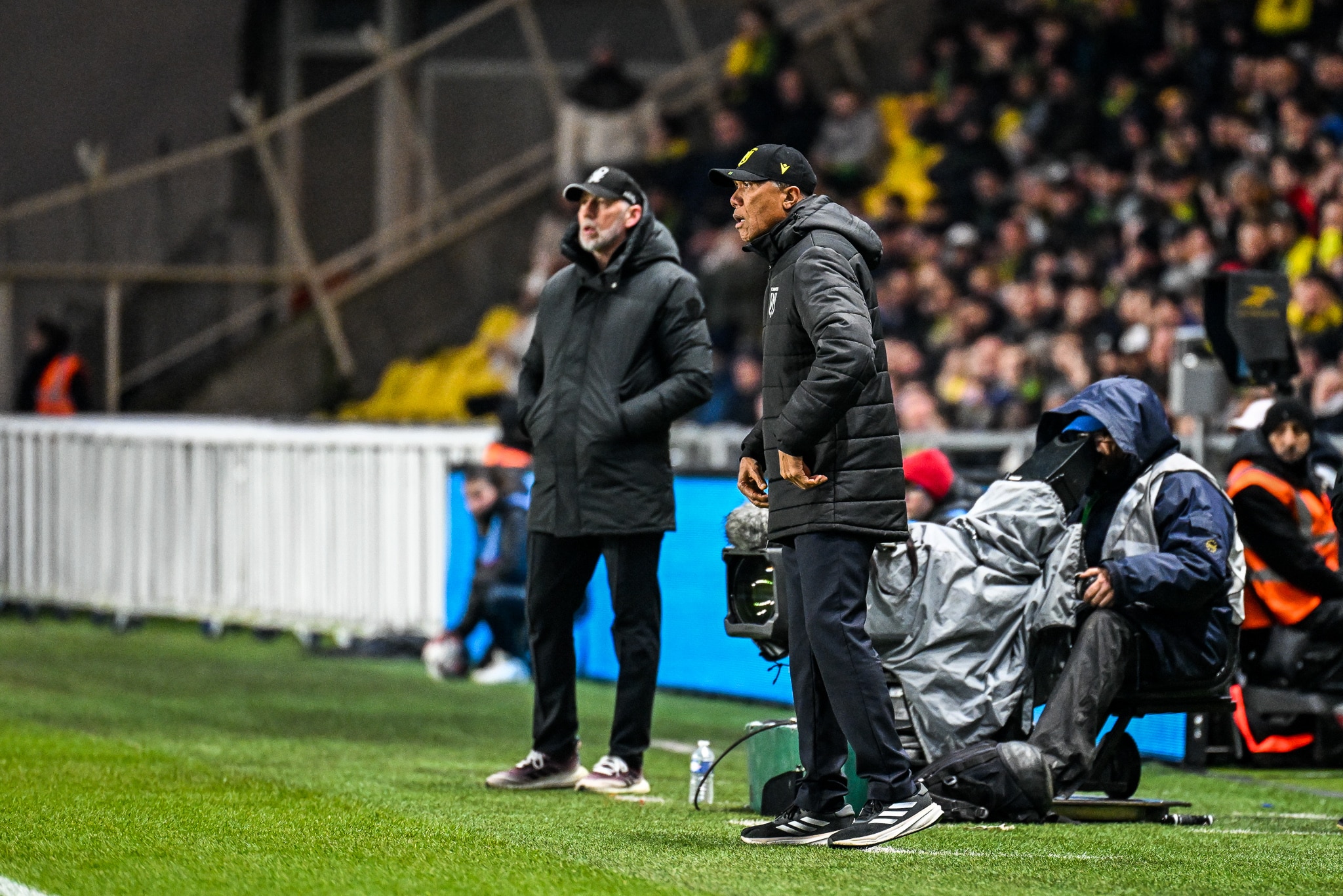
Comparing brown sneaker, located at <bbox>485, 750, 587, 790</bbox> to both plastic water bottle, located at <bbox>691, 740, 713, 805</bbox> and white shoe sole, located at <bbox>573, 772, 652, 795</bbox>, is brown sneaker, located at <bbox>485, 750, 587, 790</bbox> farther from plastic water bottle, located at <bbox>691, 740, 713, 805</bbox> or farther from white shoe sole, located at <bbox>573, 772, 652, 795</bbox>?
plastic water bottle, located at <bbox>691, 740, 713, 805</bbox>

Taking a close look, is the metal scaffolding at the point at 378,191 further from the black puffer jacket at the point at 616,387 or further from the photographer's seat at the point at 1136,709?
the photographer's seat at the point at 1136,709

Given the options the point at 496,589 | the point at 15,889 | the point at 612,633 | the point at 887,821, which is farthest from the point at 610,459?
the point at 496,589

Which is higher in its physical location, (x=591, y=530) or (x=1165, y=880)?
(x=591, y=530)

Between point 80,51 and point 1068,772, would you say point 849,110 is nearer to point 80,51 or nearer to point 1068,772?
point 80,51

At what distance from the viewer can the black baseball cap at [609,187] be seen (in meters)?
8.09

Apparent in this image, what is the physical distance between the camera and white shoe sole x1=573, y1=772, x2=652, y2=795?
799 cm

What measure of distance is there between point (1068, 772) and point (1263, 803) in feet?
4.15

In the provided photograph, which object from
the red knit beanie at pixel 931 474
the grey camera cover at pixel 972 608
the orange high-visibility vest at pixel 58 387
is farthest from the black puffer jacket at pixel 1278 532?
the orange high-visibility vest at pixel 58 387

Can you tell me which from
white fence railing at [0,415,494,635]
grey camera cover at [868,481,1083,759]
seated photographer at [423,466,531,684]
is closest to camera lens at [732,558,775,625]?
grey camera cover at [868,481,1083,759]

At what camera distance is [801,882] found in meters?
5.93

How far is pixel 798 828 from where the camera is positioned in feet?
22.0

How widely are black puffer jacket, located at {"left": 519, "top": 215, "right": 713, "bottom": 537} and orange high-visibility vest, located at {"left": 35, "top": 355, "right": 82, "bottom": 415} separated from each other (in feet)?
34.1

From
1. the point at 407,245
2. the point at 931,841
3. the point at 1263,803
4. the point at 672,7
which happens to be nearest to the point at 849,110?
the point at 672,7

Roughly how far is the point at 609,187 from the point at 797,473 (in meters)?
1.97
